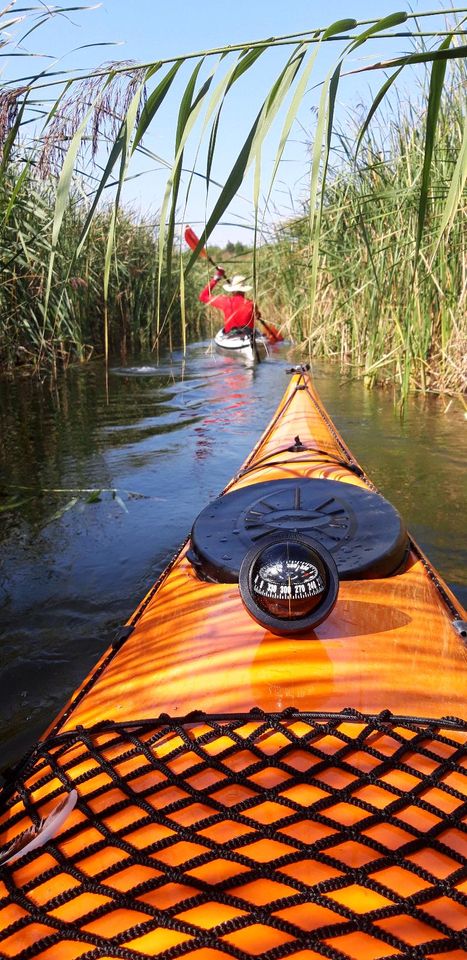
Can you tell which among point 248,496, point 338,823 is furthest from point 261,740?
point 248,496

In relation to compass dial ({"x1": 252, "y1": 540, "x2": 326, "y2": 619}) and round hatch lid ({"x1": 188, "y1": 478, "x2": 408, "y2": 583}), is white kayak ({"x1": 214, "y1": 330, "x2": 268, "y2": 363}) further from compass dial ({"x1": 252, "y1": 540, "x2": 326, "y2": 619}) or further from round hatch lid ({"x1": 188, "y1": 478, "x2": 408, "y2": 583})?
compass dial ({"x1": 252, "y1": 540, "x2": 326, "y2": 619})

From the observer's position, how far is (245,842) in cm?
89

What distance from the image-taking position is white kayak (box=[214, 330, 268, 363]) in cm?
1080

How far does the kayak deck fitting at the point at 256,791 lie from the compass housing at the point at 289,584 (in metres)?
0.02

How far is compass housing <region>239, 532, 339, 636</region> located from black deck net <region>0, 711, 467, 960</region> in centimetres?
20

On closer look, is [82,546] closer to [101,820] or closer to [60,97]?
[60,97]

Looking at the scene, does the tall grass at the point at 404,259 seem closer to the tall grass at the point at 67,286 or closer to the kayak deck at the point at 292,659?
the tall grass at the point at 67,286

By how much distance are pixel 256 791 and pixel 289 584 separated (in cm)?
36

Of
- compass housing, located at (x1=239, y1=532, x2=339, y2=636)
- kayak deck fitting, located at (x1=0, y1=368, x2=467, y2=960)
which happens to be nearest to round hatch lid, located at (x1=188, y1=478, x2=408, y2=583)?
kayak deck fitting, located at (x1=0, y1=368, x2=467, y2=960)

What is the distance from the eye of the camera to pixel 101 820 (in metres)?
0.99

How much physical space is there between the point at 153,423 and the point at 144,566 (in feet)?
11.0

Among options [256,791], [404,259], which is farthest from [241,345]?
[256,791]

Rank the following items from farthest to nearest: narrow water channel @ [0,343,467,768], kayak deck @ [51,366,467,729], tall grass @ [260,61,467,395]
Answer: tall grass @ [260,61,467,395]
narrow water channel @ [0,343,467,768]
kayak deck @ [51,366,467,729]

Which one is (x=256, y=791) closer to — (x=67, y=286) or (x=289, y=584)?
(x=289, y=584)
